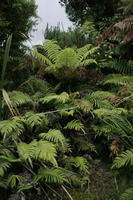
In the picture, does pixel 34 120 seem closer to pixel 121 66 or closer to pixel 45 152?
pixel 45 152

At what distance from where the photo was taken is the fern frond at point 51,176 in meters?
1.15

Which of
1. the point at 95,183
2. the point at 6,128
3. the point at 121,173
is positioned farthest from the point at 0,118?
the point at 121,173

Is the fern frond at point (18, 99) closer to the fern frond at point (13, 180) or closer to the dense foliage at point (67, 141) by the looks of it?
the dense foliage at point (67, 141)

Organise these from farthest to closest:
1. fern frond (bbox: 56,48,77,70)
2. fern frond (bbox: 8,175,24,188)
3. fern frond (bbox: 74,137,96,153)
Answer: fern frond (bbox: 56,48,77,70)
fern frond (bbox: 74,137,96,153)
fern frond (bbox: 8,175,24,188)

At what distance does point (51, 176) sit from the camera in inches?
46.1

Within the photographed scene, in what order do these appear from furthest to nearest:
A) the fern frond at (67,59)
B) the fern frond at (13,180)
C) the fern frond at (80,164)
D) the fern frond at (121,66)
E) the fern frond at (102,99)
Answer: the fern frond at (121,66) < the fern frond at (67,59) < the fern frond at (102,99) < the fern frond at (80,164) < the fern frond at (13,180)

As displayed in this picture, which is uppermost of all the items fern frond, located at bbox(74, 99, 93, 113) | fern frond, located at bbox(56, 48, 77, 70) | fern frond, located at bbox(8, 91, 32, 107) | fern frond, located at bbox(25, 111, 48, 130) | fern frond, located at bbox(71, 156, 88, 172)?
fern frond, located at bbox(56, 48, 77, 70)

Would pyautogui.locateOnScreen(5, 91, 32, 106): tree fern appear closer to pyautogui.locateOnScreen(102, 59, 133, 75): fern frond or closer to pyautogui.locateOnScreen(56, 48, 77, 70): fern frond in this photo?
pyautogui.locateOnScreen(56, 48, 77, 70): fern frond

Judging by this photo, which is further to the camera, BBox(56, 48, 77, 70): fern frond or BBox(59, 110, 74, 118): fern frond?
BBox(56, 48, 77, 70): fern frond

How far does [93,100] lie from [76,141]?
544 mm

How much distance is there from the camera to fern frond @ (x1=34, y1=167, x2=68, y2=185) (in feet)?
3.78

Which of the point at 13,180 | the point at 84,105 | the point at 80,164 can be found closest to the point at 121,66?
the point at 84,105

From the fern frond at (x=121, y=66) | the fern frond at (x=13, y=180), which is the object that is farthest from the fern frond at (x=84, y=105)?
the fern frond at (x=121, y=66)

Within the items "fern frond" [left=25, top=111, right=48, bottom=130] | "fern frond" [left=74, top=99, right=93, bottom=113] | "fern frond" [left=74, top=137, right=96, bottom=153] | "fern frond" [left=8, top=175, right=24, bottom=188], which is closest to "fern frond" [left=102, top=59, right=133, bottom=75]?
"fern frond" [left=74, top=99, right=93, bottom=113]
